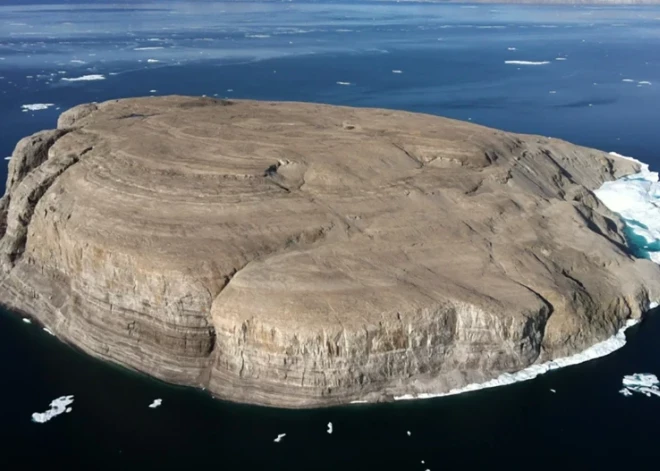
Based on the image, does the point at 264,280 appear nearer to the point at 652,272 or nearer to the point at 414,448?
the point at 414,448

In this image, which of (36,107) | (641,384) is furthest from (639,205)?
(36,107)

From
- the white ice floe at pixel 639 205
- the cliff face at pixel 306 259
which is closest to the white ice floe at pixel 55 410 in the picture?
the cliff face at pixel 306 259

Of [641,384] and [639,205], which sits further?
[639,205]

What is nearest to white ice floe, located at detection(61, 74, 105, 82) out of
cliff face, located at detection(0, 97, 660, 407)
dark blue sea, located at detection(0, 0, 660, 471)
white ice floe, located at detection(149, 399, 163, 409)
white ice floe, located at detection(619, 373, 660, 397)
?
dark blue sea, located at detection(0, 0, 660, 471)

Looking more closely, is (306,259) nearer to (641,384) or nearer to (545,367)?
(545,367)

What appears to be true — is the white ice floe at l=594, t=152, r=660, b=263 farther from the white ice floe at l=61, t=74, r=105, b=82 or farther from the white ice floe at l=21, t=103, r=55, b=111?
the white ice floe at l=61, t=74, r=105, b=82
